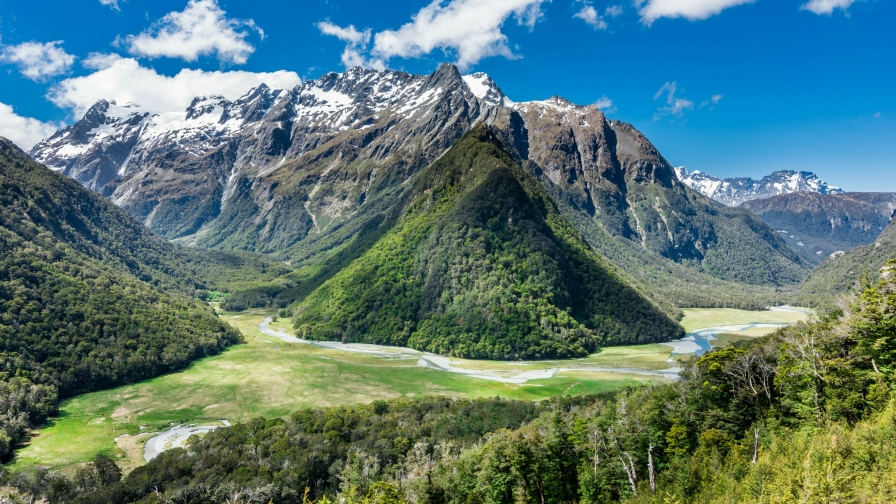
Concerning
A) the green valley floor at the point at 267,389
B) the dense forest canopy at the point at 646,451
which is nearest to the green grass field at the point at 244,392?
the green valley floor at the point at 267,389

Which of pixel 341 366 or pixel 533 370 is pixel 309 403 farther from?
pixel 533 370

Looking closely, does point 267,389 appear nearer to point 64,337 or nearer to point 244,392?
point 244,392

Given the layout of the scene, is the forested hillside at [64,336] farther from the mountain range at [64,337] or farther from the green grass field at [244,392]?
the green grass field at [244,392]

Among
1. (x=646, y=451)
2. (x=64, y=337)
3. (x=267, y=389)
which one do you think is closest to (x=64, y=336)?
(x=64, y=337)

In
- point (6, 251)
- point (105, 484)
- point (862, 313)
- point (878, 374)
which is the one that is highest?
point (6, 251)

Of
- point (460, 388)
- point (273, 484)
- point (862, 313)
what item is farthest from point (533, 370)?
point (862, 313)

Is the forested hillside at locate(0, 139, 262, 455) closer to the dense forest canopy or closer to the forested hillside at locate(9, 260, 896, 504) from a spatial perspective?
the dense forest canopy
